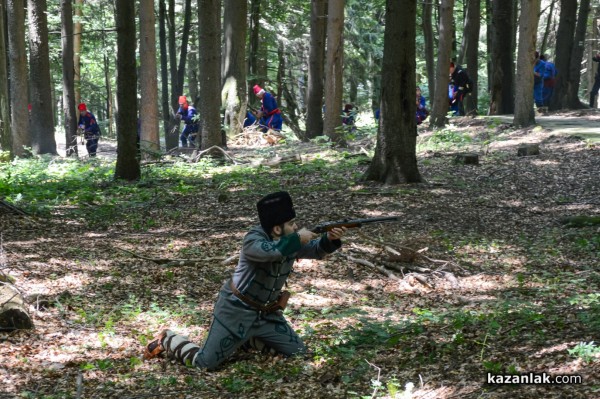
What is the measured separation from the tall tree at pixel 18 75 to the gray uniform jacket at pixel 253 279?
58.9 feet

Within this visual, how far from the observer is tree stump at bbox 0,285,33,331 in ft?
22.9

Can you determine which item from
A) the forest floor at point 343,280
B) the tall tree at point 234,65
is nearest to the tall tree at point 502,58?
the forest floor at point 343,280

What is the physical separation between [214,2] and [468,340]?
579 inches

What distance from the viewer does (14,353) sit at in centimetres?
650

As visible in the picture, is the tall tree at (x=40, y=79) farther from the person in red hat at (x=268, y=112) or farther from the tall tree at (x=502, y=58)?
the tall tree at (x=502, y=58)

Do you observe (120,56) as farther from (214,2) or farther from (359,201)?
(359,201)

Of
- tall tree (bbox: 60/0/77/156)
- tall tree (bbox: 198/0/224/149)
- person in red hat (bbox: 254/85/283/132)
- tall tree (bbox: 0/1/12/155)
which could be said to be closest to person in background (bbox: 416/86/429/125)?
person in red hat (bbox: 254/85/283/132)

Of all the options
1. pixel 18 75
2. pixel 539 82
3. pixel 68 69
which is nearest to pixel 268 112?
pixel 68 69

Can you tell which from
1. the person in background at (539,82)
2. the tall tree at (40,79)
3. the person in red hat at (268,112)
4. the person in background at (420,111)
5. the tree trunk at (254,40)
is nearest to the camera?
the tall tree at (40,79)

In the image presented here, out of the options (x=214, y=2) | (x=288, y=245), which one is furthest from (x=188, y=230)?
(x=214, y=2)

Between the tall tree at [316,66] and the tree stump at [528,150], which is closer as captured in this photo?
the tree stump at [528,150]

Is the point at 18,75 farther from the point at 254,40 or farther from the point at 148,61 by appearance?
the point at 254,40

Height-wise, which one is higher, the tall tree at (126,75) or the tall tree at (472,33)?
the tall tree at (472,33)

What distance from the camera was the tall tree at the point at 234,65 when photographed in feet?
75.0
